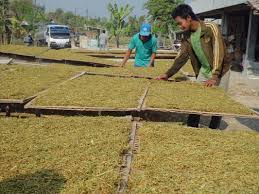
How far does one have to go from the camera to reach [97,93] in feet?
18.7

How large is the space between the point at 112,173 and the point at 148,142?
0.85m

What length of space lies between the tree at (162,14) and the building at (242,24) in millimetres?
9481

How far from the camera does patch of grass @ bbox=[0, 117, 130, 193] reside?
2941 mm

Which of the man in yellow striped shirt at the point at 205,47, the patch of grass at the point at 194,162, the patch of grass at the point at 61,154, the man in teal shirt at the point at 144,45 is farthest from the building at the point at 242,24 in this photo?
the patch of grass at the point at 61,154

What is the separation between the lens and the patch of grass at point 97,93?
5059 millimetres

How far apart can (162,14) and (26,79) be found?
29.6 m

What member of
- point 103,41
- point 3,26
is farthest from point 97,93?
point 3,26

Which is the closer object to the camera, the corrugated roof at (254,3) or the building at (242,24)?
the corrugated roof at (254,3)

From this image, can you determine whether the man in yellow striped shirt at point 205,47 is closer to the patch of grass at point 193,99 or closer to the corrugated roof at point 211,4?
the patch of grass at point 193,99

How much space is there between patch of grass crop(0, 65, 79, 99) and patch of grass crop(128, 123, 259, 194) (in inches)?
87.8

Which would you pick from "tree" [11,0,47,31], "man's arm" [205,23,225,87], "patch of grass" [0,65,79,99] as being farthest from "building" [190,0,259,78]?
"tree" [11,0,47,31]

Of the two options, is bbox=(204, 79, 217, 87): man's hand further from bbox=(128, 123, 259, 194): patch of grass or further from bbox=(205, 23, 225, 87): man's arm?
bbox=(128, 123, 259, 194): patch of grass

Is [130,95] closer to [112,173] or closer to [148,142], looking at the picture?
[148,142]

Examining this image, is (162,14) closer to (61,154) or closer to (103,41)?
(103,41)
